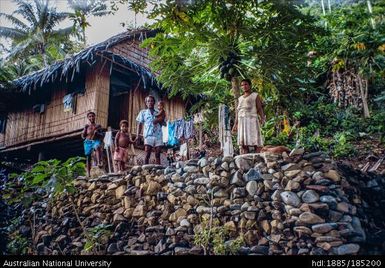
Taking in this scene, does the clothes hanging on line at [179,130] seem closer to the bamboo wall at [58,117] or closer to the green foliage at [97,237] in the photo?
the bamboo wall at [58,117]

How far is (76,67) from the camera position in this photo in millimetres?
9102

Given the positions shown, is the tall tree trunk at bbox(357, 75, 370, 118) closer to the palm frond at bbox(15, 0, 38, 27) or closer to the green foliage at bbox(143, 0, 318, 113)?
the green foliage at bbox(143, 0, 318, 113)

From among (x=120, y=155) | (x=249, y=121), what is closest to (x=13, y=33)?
(x=120, y=155)

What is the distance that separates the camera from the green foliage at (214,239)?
15.2 feet

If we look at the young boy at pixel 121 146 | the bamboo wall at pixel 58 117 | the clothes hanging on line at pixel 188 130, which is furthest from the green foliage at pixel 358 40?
the bamboo wall at pixel 58 117

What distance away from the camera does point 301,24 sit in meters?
6.26

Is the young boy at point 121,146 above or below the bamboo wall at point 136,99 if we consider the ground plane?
below

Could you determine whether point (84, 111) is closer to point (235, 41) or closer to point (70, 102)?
point (70, 102)

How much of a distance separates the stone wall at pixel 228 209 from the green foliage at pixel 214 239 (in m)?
0.06

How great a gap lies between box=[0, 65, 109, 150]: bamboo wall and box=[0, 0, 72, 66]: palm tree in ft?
13.1

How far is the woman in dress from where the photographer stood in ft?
18.5

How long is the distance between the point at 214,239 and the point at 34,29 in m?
13.3

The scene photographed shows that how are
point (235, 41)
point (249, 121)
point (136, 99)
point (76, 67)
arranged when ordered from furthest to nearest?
point (136, 99) → point (76, 67) → point (235, 41) → point (249, 121)

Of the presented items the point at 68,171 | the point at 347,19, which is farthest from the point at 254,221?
Answer: the point at 347,19
